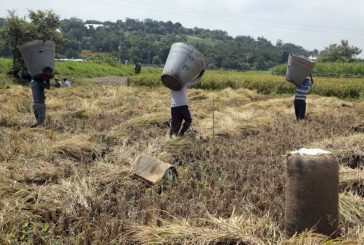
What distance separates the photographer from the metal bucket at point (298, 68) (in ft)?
29.1

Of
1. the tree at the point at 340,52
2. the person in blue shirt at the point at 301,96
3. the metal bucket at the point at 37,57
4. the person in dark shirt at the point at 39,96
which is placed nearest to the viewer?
the metal bucket at the point at 37,57

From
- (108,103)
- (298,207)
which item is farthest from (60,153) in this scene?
(108,103)

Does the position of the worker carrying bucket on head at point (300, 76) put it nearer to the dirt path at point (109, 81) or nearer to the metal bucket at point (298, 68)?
the metal bucket at point (298, 68)

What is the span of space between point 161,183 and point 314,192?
1.63m

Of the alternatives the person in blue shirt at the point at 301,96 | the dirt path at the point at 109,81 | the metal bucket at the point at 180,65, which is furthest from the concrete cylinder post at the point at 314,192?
the dirt path at the point at 109,81

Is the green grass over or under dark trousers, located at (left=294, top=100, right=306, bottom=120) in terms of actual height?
under

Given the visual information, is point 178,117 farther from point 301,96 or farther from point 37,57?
point 301,96

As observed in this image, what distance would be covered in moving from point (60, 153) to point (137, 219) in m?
2.34

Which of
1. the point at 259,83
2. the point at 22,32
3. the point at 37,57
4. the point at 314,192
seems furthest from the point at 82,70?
the point at 314,192

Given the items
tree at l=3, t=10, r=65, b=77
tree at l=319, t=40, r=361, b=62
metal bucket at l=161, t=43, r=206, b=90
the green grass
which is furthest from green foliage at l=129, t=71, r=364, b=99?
tree at l=319, t=40, r=361, b=62

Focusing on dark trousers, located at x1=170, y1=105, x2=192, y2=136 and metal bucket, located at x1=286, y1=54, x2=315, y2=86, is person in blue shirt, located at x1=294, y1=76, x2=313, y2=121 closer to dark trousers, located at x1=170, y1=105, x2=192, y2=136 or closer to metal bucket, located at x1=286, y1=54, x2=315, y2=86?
metal bucket, located at x1=286, y1=54, x2=315, y2=86

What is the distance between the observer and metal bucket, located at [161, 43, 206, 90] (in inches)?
254

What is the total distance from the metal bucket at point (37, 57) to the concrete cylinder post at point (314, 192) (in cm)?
539

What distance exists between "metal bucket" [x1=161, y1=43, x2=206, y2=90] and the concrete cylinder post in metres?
3.40
